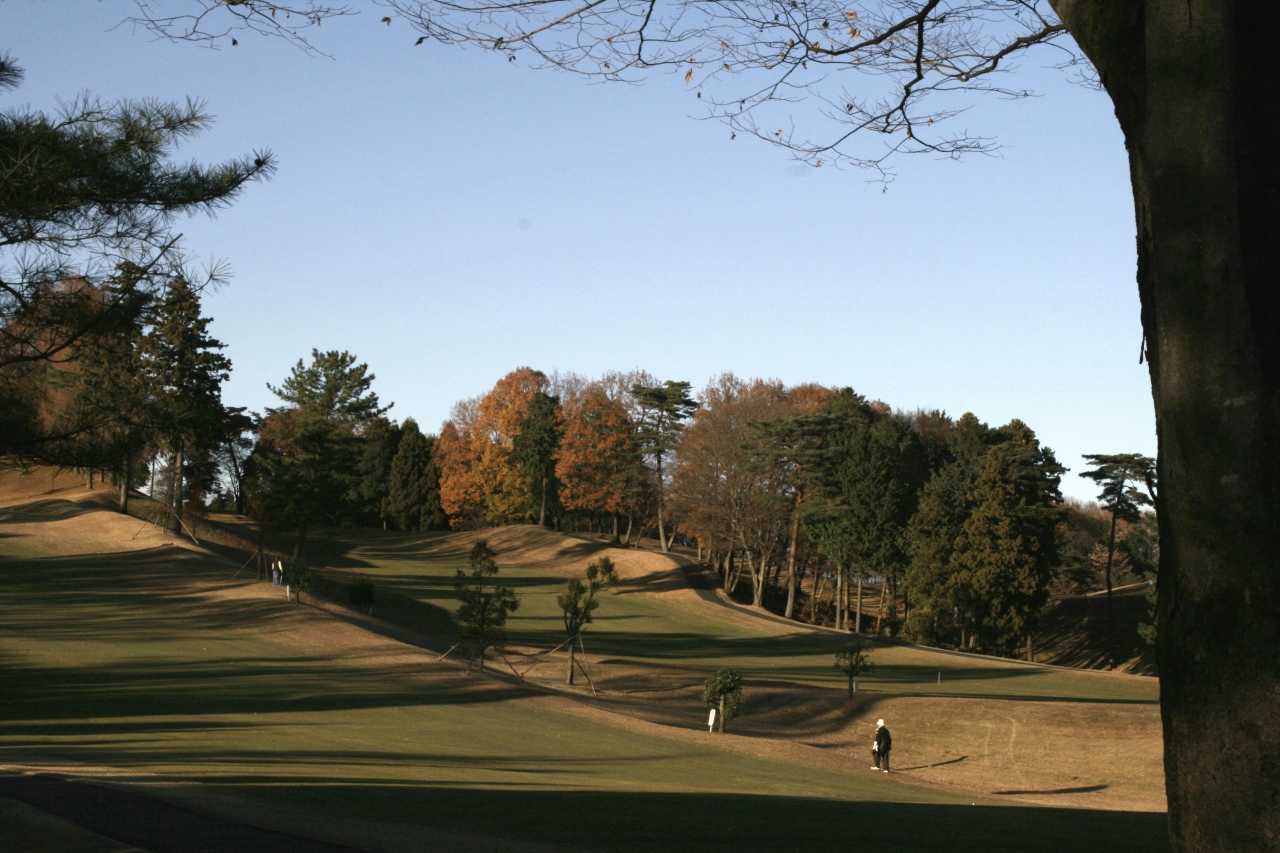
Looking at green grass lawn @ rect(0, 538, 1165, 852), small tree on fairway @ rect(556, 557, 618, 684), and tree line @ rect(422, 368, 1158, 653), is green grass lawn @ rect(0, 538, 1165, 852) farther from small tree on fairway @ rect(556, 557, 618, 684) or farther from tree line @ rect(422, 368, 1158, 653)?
tree line @ rect(422, 368, 1158, 653)

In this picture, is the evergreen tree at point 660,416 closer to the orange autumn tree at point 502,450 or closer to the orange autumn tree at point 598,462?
the orange autumn tree at point 598,462

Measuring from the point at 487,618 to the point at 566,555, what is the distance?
38612 millimetres

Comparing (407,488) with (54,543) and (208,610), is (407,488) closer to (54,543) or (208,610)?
(54,543)

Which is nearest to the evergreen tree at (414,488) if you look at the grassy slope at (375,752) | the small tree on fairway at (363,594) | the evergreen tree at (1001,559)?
the small tree on fairway at (363,594)

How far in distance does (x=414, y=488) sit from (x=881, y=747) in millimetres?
65751

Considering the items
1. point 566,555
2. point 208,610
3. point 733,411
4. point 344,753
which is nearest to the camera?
point 344,753

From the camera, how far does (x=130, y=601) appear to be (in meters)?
32.8

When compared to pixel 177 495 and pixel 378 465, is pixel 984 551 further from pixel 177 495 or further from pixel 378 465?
pixel 378 465

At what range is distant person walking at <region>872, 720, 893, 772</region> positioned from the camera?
22547mm

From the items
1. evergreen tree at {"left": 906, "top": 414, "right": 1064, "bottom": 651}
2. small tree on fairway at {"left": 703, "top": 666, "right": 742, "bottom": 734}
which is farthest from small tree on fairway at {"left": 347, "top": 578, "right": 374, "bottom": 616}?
evergreen tree at {"left": 906, "top": 414, "right": 1064, "bottom": 651}

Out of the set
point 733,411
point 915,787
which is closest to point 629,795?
point 915,787

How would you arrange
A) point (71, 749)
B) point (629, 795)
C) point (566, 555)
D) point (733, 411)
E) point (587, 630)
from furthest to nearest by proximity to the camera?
point (566, 555)
point (733, 411)
point (587, 630)
point (71, 749)
point (629, 795)

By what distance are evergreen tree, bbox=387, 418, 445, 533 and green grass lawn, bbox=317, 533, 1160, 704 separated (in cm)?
2137

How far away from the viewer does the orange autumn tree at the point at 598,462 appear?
70938 mm
